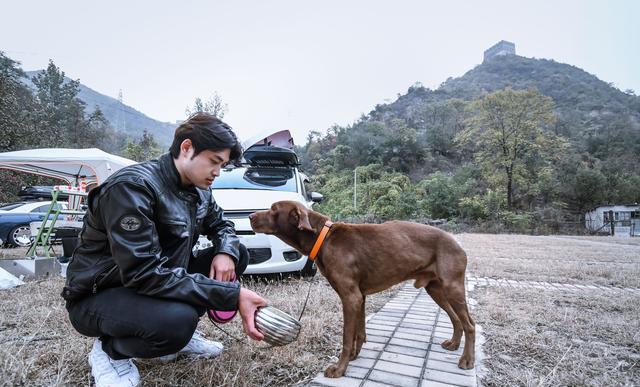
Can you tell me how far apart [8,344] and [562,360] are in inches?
140

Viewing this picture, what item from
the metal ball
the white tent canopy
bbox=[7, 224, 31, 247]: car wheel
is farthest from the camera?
bbox=[7, 224, 31, 247]: car wheel

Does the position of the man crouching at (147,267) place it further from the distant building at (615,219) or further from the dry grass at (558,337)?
the distant building at (615,219)

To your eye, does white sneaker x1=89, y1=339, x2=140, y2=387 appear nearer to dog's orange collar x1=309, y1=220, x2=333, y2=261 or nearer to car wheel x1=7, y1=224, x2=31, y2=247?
dog's orange collar x1=309, y1=220, x2=333, y2=261

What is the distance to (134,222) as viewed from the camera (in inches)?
58.1

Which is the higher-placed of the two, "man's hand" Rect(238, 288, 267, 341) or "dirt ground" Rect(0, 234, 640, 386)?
"man's hand" Rect(238, 288, 267, 341)

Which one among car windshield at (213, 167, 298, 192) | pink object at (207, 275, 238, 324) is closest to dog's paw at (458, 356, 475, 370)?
pink object at (207, 275, 238, 324)

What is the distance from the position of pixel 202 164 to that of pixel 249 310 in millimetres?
773

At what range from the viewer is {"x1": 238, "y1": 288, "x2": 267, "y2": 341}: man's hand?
1.54 meters

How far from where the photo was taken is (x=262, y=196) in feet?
15.4

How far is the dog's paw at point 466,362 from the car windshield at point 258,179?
3.48m

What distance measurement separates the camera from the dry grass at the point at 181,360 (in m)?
1.81

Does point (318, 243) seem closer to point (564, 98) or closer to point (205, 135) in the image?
point (205, 135)

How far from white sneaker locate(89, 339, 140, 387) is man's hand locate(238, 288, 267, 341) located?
674 mm

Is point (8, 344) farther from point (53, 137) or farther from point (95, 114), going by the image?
point (95, 114)
